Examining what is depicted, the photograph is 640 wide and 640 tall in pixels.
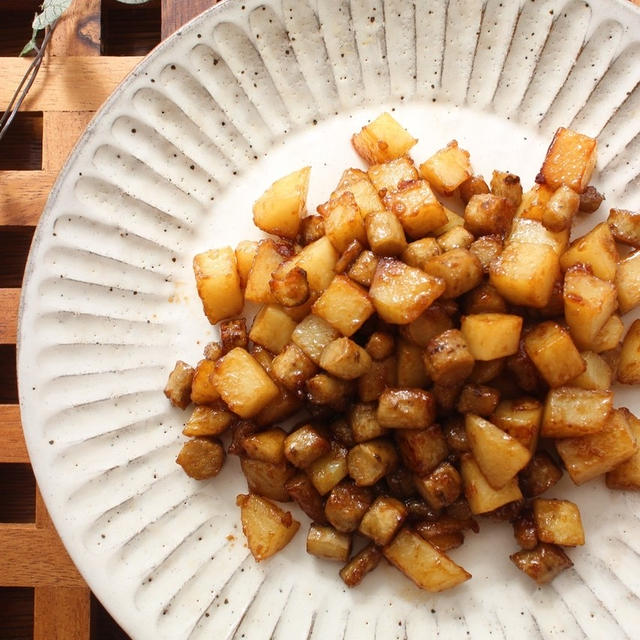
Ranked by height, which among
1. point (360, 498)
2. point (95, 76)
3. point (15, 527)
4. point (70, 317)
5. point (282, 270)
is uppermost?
point (95, 76)

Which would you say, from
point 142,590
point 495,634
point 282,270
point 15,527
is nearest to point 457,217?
point 282,270

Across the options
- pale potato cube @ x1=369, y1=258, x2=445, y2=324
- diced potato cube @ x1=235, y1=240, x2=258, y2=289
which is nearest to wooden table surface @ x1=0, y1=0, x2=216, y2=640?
diced potato cube @ x1=235, y1=240, x2=258, y2=289

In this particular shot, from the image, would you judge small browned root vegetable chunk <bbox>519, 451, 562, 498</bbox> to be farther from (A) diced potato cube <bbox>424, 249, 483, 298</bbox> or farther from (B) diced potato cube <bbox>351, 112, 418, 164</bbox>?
(B) diced potato cube <bbox>351, 112, 418, 164</bbox>

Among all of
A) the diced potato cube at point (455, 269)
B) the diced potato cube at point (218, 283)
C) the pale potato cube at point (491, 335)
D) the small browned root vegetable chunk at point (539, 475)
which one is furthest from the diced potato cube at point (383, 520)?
the diced potato cube at point (218, 283)

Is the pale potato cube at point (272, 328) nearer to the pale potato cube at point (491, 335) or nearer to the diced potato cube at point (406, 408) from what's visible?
the diced potato cube at point (406, 408)

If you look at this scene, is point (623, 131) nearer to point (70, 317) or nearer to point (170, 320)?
point (170, 320)

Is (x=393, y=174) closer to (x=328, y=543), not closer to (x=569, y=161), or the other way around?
(x=569, y=161)
